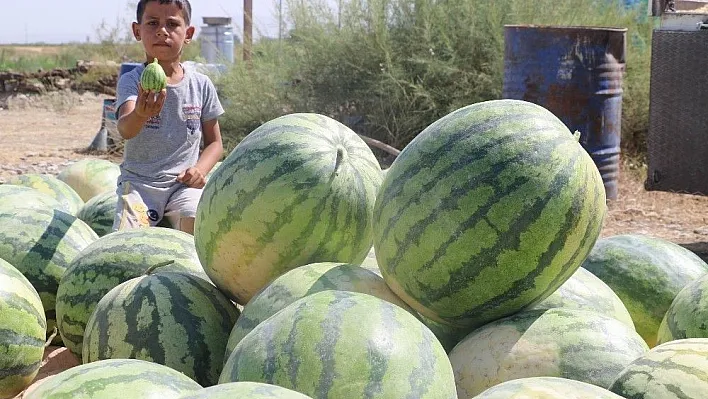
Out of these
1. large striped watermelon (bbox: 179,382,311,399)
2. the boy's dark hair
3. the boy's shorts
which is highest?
the boy's dark hair

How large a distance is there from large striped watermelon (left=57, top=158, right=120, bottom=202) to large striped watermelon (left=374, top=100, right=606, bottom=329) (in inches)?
128

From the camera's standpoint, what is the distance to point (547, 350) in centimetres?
185

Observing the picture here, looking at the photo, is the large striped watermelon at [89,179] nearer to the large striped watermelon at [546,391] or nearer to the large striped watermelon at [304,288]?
the large striped watermelon at [304,288]

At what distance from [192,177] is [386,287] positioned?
2.27 m

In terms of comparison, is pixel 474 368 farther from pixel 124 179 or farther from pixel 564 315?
pixel 124 179

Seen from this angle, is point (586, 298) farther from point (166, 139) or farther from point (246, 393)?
point (166, 139)

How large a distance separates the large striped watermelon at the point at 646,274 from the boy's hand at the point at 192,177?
215 cm

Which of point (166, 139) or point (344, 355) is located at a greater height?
point (166, 139)

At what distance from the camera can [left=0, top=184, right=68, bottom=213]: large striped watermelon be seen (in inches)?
132

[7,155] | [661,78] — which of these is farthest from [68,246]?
[7,155]

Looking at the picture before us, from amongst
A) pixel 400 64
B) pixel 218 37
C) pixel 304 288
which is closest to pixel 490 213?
pixel 304 288

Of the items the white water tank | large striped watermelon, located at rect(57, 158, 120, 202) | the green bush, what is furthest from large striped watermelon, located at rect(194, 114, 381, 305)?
the white water tank

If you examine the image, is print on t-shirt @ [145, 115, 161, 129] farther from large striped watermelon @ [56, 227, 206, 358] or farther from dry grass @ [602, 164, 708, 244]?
dry grass @ [602, 164, 708, 244]

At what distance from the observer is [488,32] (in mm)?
9016
